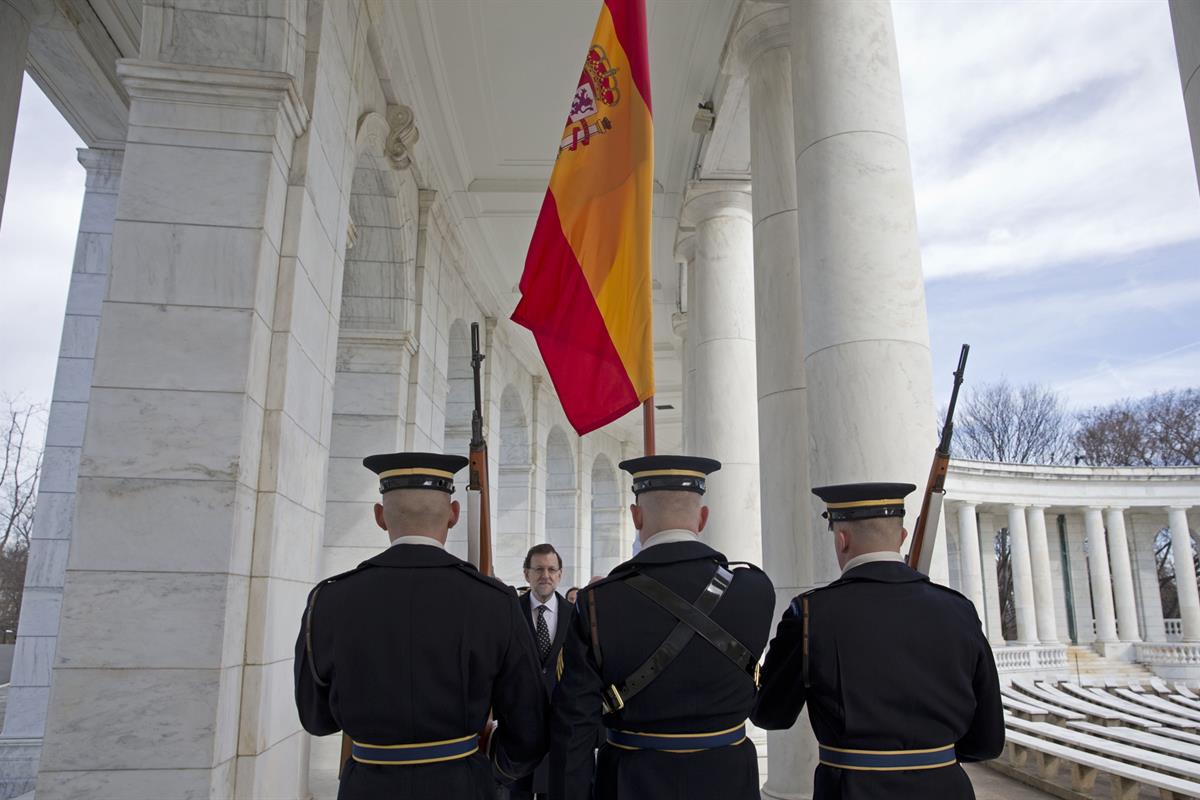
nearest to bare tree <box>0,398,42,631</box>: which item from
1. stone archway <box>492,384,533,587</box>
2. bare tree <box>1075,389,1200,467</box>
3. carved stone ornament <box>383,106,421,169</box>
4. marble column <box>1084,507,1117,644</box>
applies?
stone archway <box>492,384,533,587</box>

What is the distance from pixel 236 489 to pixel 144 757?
2060 mm

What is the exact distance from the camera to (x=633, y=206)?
636cm

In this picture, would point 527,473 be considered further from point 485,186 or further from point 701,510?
point 701,510

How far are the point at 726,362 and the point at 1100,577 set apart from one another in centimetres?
3381

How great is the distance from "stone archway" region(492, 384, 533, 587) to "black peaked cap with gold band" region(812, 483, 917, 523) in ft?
73.2

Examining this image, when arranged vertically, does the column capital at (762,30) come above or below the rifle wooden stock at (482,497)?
above

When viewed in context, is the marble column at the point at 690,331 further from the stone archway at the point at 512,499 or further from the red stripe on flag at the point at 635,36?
the stone archway at the point at 512,499

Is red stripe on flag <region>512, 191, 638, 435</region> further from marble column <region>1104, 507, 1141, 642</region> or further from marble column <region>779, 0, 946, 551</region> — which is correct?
marble column <region>1104, 507, 1141, 642</region>

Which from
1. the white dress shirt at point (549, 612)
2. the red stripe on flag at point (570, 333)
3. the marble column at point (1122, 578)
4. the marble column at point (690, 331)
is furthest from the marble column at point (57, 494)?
the marble column at point (1122, 578)

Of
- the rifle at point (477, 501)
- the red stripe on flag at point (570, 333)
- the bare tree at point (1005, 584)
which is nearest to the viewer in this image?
the rifle at point (477, 501)

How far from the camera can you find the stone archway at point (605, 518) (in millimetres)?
43875

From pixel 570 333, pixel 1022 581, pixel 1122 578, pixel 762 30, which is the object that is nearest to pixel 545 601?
pixel 570 333

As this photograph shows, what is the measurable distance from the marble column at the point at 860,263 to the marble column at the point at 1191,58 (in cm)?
288

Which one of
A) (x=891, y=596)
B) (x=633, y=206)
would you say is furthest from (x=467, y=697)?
(x=633, y=206)
